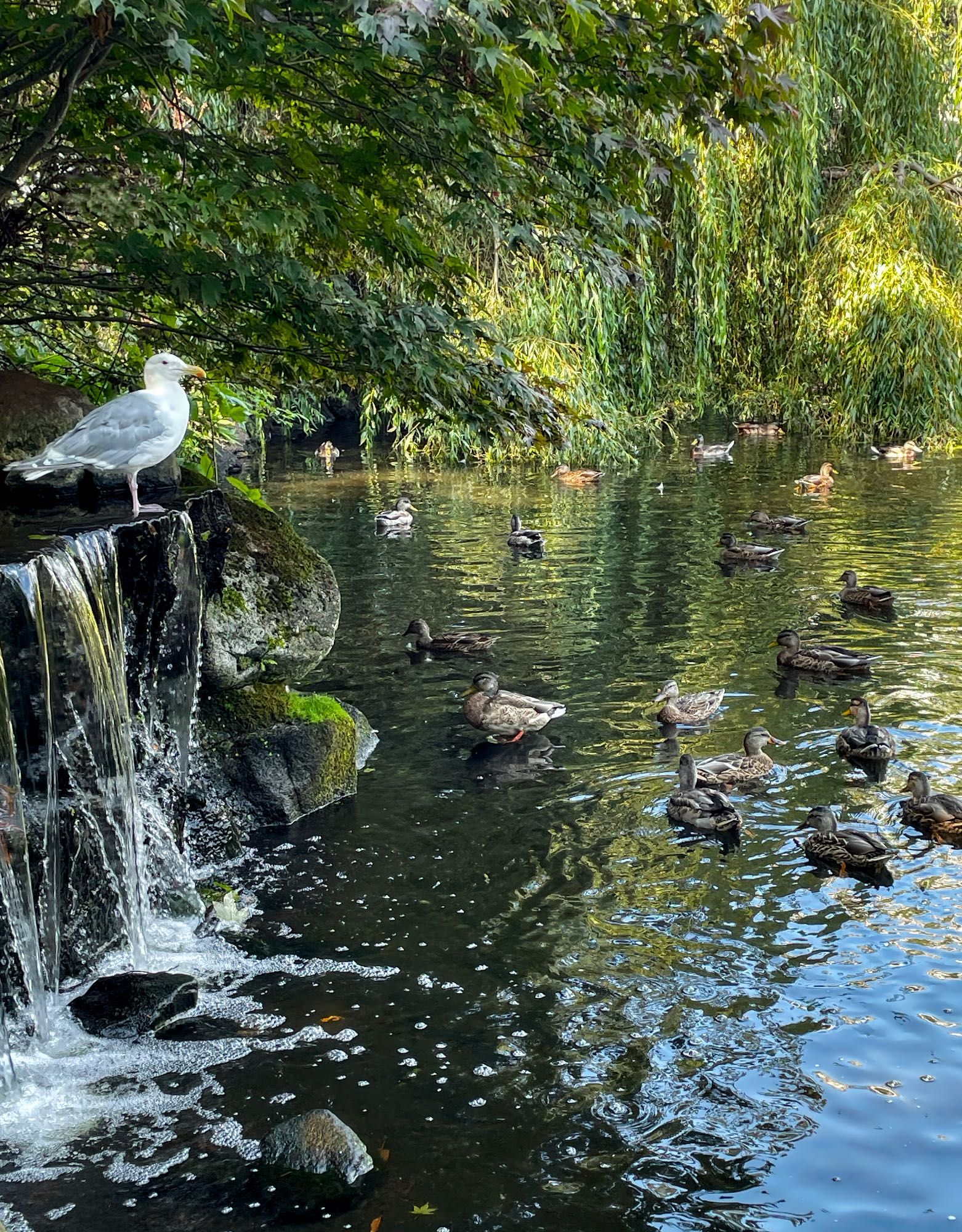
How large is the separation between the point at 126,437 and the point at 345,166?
7.33 feet

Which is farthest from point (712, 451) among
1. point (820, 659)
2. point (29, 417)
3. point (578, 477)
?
point (29, 417)

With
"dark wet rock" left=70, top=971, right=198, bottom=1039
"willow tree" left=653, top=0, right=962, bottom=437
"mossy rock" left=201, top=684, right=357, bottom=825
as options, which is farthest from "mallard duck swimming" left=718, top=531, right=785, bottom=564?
"dark wet rock" left=70, top=971, right=198, bottom=1039

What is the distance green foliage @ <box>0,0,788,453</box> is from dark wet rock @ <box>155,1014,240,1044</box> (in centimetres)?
414

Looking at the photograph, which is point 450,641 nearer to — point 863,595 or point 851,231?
point 863,595

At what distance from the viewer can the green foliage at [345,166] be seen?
22.5ft

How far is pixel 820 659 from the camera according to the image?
1236 cm

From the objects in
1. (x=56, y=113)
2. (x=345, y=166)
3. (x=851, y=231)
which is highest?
(x=851, y=231)

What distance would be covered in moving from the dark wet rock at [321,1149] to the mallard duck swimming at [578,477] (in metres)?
19.2

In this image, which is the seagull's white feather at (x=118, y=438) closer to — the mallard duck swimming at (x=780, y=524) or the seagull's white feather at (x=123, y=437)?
the seagull's white feather at (x=123, y=437)

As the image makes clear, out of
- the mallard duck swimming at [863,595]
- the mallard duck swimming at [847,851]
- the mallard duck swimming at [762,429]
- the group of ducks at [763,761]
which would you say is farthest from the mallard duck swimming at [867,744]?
the mallard duck swimming at [762,429]

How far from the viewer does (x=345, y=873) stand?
27.7ft

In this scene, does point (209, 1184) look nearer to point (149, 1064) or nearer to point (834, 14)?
point (149, 1064)

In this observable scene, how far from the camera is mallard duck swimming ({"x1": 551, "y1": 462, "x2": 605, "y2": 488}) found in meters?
24.0

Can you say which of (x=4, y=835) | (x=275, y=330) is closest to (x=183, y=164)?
(x=275, y=330)
